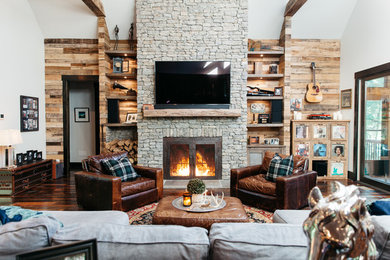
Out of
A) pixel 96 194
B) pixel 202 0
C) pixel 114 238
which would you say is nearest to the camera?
pixel 114 238

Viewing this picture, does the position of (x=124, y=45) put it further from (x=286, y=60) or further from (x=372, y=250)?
(x=372, y=250)

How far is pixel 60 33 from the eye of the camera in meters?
5.59

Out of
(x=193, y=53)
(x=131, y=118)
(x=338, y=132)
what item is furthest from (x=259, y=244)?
(x=338, y=132)

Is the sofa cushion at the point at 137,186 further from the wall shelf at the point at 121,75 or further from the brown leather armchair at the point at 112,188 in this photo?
the wall shelf at the point at 121,75

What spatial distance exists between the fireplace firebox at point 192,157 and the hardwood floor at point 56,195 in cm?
65

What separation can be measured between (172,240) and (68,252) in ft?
1.26

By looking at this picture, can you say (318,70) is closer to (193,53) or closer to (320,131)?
(320,131)

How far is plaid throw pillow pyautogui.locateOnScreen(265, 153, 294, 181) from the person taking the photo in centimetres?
344

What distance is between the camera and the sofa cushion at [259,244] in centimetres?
98

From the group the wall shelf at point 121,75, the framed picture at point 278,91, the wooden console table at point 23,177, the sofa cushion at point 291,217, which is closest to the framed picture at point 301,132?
the framed picture at point 278,91

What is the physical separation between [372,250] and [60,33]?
6.50 meters

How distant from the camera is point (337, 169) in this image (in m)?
5.36

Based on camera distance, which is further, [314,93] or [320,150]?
[314,93]

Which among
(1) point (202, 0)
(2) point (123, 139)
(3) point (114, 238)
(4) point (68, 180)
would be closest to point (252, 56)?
(1) point (202, 0)
